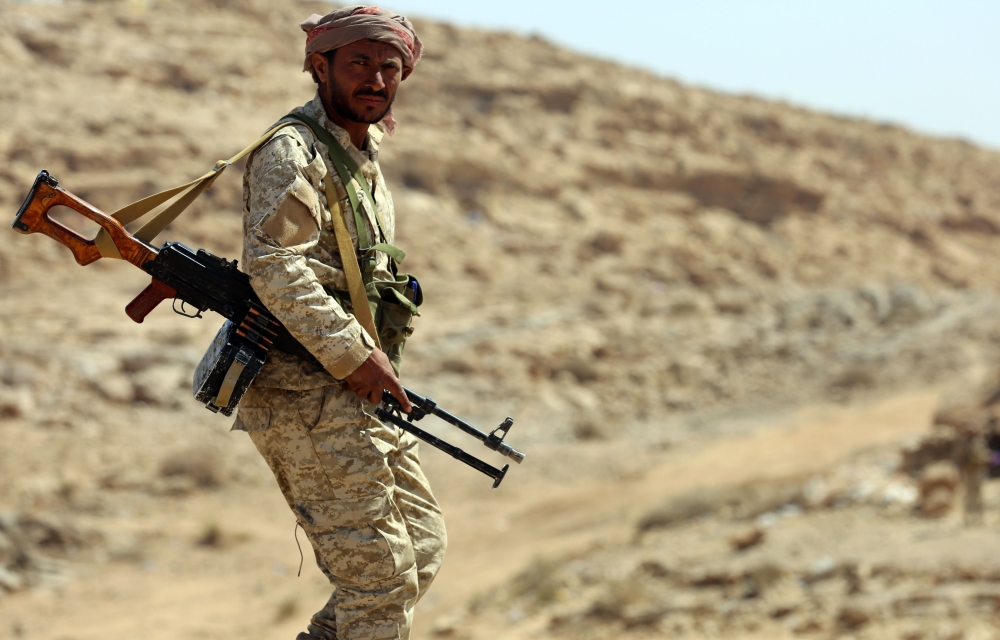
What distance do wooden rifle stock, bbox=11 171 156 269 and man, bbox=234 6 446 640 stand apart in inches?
11.6

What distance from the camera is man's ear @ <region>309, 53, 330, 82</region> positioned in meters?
2.83

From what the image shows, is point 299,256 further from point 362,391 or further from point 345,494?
point 345,494

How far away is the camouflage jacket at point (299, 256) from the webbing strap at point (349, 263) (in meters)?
0.02

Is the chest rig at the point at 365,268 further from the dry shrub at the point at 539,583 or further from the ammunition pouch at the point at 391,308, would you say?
the dry shrub at the point at 539,583

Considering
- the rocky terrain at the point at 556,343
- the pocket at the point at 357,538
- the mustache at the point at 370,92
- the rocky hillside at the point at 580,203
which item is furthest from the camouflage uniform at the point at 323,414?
the rocky hillside at the point at 580,203

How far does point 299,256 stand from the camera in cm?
261

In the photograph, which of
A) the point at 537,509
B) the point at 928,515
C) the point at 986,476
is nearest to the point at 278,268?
the point at 928,515

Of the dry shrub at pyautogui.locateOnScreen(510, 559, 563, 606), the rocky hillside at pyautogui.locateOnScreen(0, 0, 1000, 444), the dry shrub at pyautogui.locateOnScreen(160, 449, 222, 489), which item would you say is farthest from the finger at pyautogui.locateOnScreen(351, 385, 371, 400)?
the rocky hillside at pyautogui.locateOnScreen(0, 0, 1000, 444)

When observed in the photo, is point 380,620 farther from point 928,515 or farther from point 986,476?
point 986,476

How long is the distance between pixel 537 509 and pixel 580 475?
172 cm

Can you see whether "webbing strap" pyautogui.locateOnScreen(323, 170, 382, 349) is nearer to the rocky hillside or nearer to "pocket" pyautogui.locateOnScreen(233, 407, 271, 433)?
"pocket" pyautogui.locateOnScreen(233, 407, 271, 433)

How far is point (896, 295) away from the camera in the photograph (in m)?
21.4

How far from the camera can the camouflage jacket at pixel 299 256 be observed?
257 cm

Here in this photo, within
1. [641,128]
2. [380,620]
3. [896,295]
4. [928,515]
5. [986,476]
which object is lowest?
[380,620]
